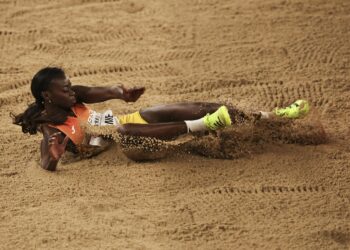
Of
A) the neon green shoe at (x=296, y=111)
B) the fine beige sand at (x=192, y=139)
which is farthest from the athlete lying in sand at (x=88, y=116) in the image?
the fine beige sand at (x=192, y=139)

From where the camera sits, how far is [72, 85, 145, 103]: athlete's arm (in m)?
4.88

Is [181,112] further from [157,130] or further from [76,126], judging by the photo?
[76,126]

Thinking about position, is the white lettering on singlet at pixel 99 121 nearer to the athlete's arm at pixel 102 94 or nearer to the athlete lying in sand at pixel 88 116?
the athlete lying in sand at pixel 88 116

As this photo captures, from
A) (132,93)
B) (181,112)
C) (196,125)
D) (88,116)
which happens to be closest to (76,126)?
(88,116)

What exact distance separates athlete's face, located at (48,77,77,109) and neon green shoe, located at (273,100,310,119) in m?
1.44

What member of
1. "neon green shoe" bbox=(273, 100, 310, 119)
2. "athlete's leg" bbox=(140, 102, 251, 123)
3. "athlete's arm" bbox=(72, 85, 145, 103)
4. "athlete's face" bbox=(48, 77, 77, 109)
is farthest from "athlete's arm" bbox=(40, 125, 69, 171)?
"neon green shoe" bbox=(273, 100, 310, 119)

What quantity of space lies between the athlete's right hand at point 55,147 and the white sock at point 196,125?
0.83m

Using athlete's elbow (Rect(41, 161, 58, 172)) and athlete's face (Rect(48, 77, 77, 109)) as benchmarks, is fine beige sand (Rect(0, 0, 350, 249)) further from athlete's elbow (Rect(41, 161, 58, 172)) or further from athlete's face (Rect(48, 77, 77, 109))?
athlete's face (Rect(48, 77, 77, 109))

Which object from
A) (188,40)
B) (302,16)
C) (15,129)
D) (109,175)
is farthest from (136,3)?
(109,175)

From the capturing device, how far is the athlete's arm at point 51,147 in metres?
4.62

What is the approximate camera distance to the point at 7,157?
5031mm

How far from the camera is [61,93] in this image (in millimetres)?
4773

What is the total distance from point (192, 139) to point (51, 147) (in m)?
0.99

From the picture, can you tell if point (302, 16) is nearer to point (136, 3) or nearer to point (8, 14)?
point (136, 3)
